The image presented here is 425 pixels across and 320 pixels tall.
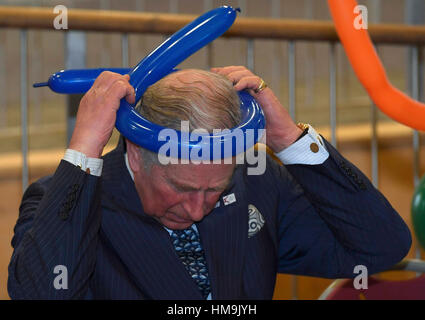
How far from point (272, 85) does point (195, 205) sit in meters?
3.18

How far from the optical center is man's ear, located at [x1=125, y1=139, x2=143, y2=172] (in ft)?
4.13

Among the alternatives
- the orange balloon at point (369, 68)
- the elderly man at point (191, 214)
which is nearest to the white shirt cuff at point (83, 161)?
the elderly man at point (191, 214)

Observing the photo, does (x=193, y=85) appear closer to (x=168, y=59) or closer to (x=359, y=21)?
(x=168, y=59)

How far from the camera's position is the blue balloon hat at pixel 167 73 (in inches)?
43.5

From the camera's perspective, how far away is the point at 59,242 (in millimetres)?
1139

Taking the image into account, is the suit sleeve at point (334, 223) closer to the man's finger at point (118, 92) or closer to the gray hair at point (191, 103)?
the gray hair at point (191, 103)

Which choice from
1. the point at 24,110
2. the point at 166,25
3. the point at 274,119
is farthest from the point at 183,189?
the point at 24,110

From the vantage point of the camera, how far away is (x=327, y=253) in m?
1.50

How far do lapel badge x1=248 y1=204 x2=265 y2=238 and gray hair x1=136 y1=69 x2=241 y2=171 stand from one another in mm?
265

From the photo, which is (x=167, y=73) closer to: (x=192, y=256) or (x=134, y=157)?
(x=134, y=157)

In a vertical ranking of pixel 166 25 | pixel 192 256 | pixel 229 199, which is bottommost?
pixel 192 256

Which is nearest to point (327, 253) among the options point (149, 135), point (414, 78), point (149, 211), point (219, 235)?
point (219, 235)
